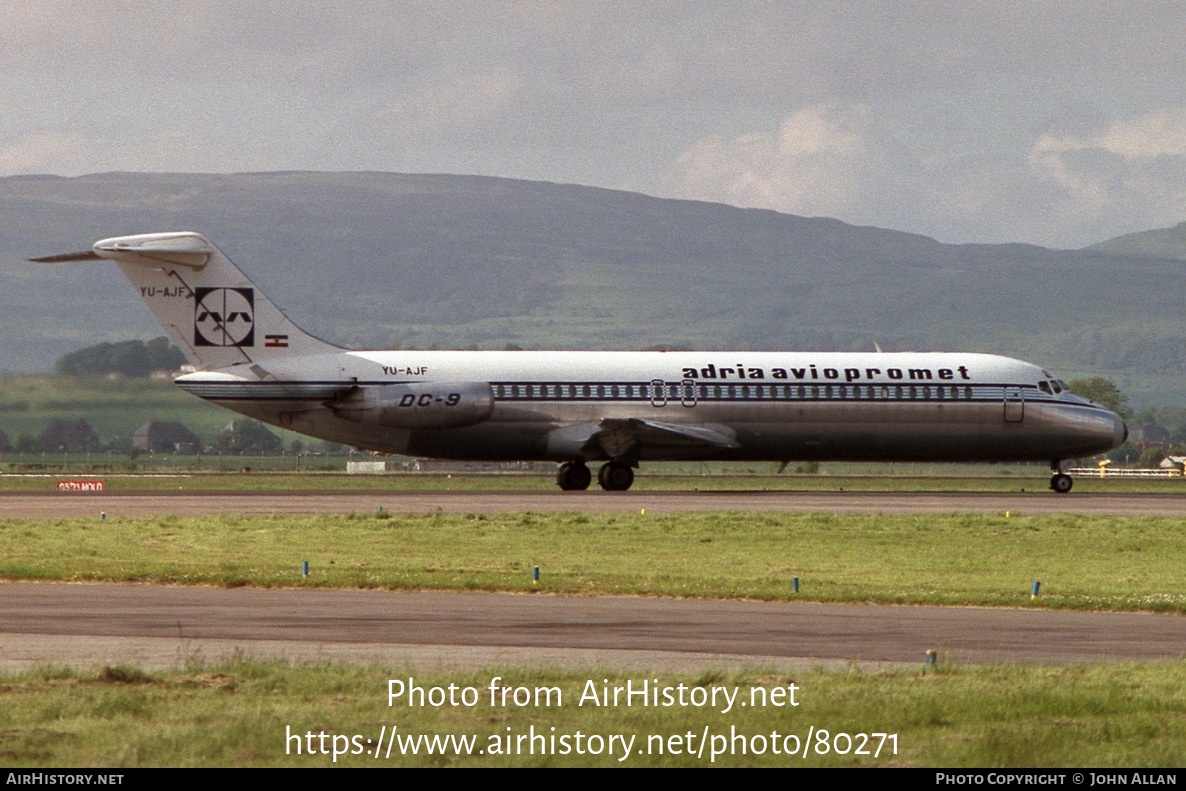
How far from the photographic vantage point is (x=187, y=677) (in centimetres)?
1559

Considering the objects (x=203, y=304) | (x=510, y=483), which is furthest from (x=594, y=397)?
(x=510, y=483)

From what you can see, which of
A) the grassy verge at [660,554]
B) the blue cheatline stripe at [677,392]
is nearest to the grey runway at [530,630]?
the grassy verge at [660,554]

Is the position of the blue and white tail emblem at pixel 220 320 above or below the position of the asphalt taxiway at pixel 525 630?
above

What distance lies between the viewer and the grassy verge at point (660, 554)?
25969 millimetres

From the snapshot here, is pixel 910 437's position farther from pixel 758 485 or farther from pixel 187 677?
pixel 187 677

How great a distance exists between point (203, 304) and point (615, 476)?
45.3 feet

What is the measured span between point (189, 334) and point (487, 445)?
374 inches

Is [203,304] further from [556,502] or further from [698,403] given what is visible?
[698,403]

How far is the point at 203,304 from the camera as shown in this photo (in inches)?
1982

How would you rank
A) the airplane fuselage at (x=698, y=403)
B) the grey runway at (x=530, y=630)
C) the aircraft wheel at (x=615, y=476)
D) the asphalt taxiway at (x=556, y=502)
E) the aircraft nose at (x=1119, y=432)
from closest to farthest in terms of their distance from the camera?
the grey runway at (x=530, y=630)
the asphalt taxiway at (x=556, y=502)
the airplane fuselage at (x=698, y=403)
the aircraft wheel at (x=615, y=476)
the aircraft nose at (x=1119, y=432)

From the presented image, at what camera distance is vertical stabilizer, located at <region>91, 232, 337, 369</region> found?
50.1 m

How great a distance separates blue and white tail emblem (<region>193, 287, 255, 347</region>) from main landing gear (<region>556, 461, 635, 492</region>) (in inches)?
433

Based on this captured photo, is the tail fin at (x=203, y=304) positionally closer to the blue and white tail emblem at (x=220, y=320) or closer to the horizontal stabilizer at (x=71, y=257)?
the blue and white tail emblem at (x=220, y=320)
